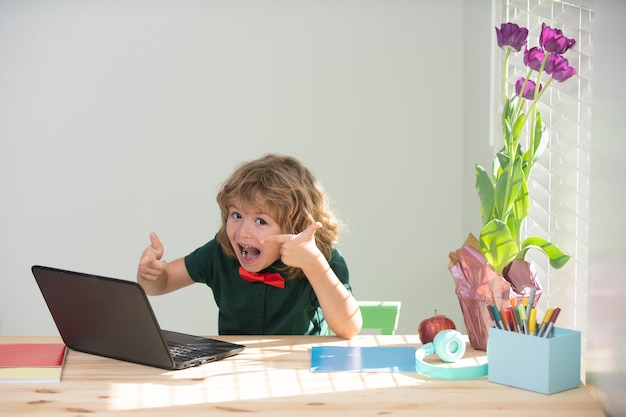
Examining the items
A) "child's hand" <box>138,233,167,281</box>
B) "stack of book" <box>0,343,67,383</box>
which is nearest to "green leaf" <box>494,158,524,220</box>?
"child's hand" <box>138,233,167,281</box>

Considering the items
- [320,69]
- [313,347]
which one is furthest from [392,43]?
[313,347]

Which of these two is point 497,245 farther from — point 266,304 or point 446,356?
point 266,304

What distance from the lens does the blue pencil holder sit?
4.52 ft

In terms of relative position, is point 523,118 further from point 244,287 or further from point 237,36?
point 237,36

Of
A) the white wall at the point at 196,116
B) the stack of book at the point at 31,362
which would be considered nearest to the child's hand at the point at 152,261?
the stack of book at the point at 31,362

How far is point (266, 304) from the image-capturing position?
209 centimetres

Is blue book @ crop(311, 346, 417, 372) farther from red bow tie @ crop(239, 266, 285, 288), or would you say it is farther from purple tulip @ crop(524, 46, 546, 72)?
purple tulip @ crop(524, 46, 546, 72)

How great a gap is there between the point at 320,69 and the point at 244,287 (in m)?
1.76

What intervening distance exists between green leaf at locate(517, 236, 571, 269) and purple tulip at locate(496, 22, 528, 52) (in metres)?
0.37

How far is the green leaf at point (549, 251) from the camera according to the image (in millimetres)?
1654

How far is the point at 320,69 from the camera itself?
3676 mm

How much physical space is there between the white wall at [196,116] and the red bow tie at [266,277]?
1.68 metres

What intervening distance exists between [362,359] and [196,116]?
2.26m

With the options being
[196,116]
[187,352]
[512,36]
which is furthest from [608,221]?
[196,116]
